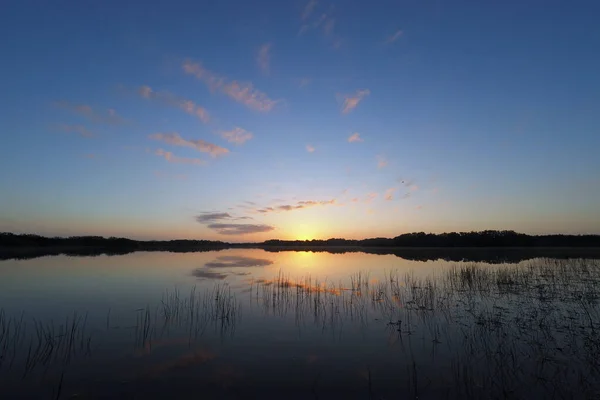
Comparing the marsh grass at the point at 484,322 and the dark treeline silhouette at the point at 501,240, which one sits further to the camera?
the dark treeline silhouette at the point at 501,240

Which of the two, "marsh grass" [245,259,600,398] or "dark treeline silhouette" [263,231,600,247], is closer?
"marsh grass" [245,259,600,398]

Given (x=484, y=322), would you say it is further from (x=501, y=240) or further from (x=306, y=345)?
(x=501, y=240)

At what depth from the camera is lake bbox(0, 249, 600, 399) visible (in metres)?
6.69

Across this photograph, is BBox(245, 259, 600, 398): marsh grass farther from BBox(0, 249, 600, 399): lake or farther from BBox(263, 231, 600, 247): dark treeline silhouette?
BBox(263, 231, 600, 247): dark treeline silhouette

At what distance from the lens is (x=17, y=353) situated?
859 centimetres

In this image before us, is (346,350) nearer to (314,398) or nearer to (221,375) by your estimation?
(314,398)

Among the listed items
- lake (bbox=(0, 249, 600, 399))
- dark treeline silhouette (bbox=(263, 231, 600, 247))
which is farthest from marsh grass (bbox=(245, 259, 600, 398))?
dark treeline silhouette (bbox=(263, 231, 600, 247))

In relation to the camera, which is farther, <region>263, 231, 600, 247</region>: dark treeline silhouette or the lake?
<region>263, 231, 600, 247</region>: dark treeline silhouette

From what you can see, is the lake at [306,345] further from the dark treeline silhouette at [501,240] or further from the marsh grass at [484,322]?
the dark treeline silhouette at [501,240]

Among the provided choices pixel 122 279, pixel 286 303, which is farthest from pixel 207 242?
pixel 286 303

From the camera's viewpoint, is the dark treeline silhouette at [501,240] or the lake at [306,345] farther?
the dark treeline silhouette at [501,240]

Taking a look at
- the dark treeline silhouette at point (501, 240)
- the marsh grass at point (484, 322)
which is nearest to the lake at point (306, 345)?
the marsh grass at point (484, 322)

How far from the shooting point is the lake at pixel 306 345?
6688mm

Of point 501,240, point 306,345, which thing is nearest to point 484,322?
point 306,345
